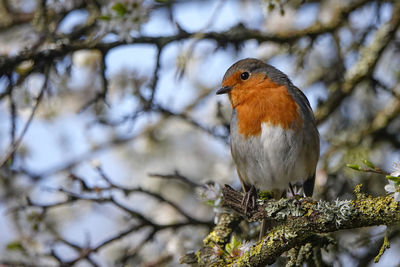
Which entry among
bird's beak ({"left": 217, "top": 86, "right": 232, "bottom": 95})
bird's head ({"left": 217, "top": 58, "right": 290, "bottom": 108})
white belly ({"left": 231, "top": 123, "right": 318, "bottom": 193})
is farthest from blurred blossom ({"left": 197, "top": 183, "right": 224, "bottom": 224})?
bird's beak ({"left": 217, "top": 86, "right": 232, "bottom": 95})

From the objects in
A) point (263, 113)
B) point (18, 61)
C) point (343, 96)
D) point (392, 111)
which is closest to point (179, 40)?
point (263, 113)

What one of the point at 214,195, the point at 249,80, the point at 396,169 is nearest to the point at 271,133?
the point at 249,80

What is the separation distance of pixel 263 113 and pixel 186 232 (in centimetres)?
155

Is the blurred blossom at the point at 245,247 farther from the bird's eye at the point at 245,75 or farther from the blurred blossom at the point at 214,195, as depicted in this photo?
the bird's eye at the point at 245,75

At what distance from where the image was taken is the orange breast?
3.47 meters

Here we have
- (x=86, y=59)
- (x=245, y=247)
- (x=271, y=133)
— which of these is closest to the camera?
(x=245, y=247)

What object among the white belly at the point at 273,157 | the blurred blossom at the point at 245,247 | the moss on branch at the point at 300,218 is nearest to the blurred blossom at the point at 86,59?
the white belly at the point at 273,157

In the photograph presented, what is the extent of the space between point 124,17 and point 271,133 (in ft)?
4.08

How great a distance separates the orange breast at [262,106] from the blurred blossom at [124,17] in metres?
0.84

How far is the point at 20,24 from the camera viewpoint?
516cm

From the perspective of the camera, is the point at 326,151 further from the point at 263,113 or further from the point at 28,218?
the point at 28,218

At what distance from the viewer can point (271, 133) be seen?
3.45 meters

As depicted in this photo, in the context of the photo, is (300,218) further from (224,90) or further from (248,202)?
(224,90)

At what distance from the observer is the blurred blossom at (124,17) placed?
3.56 m
